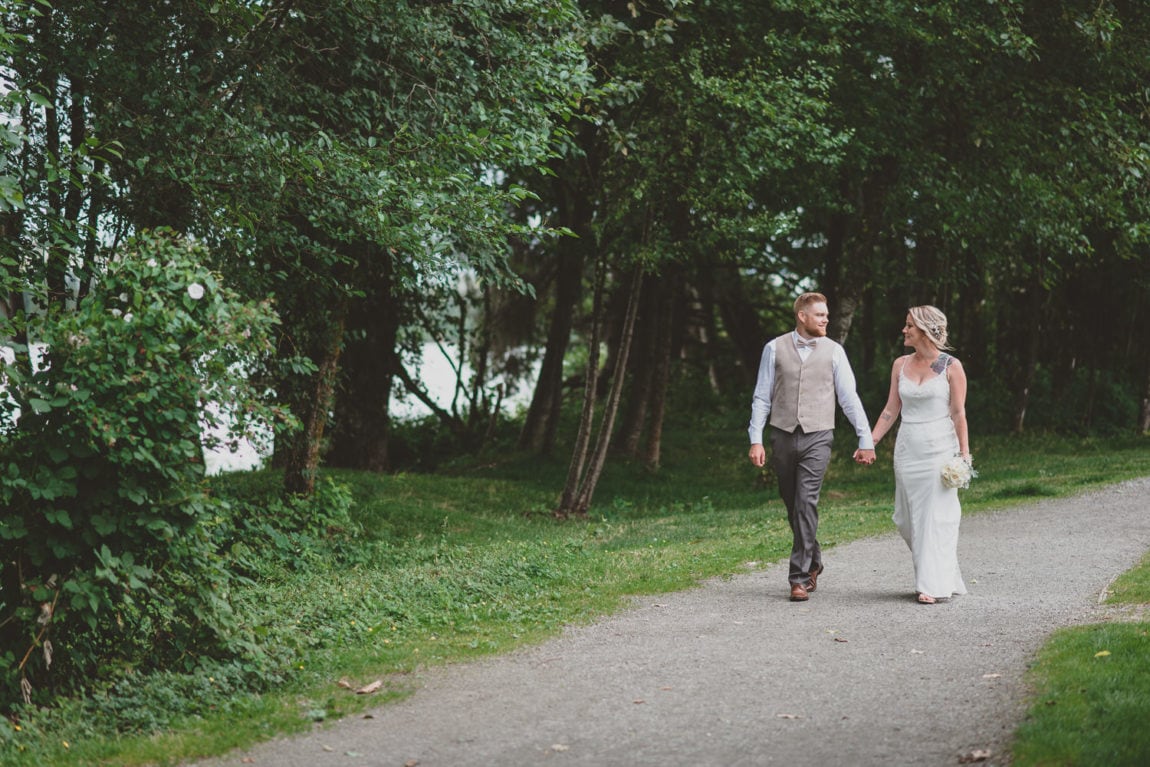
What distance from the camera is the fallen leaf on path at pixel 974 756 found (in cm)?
521

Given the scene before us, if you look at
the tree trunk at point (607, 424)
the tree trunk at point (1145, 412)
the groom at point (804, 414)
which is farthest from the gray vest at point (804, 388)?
the tree trunk at point (1145, 412)

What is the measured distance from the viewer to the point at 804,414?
9102 millimetres

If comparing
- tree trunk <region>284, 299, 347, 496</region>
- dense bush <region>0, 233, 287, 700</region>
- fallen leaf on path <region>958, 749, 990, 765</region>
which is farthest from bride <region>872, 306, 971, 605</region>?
tree trunk <region>284, 299, 347, 496</region>

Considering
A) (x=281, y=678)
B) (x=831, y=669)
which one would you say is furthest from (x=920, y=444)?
(x=281, y=678)

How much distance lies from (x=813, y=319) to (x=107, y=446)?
17.5ft

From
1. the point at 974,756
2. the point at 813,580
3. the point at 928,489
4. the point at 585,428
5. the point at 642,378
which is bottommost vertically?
the point at 974,756

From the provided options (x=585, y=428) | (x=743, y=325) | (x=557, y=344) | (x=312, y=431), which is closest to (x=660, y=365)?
(x=557, y=344)

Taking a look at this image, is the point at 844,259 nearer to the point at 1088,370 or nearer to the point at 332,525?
the point at 1088,370

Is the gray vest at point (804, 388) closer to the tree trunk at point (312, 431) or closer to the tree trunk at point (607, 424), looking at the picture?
the tree trunk at point (312, 431)

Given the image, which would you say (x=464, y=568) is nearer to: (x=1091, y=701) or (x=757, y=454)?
(x=757, y=454)

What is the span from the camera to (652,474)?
22.9 m

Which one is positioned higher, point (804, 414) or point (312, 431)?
point (312, 431)

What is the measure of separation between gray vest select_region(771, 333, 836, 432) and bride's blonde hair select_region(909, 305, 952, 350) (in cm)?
69

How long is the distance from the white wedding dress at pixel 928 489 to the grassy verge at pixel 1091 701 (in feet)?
4.52
